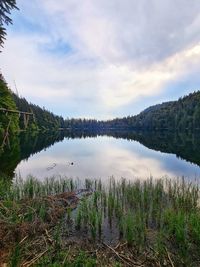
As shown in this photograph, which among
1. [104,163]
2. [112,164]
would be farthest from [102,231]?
[104,163]

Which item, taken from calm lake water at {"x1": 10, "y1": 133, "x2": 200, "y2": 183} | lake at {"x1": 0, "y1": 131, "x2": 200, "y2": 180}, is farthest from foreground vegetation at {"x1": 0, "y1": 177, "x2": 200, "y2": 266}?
lake at {"x1": 0, "y1": 131, "x2": 200, "y2": 180}

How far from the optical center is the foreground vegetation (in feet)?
28.1

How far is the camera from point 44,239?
9.48m

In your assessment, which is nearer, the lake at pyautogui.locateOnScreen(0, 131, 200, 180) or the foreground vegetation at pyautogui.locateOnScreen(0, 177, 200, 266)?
the foreground vegetation at pyautogui.locateOnScreen(0, 177, 200, 266)

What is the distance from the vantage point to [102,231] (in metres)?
11.9

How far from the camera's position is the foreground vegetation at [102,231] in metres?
8.55

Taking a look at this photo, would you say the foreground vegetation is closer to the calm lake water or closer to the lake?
the calm lake water

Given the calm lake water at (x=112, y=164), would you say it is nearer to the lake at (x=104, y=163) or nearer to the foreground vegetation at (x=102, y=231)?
the lake at (x=104, y=163)

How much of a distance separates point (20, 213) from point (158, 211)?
527cm

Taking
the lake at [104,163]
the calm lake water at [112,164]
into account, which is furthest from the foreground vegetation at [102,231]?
the lake at [104,163]

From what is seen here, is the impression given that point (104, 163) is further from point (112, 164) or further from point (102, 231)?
point (102, 231)

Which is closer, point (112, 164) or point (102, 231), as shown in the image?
point (102, 231)

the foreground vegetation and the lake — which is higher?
the foreground vegetation

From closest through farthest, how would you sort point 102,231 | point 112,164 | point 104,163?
point 102,231
point 112,164
point 104,163
